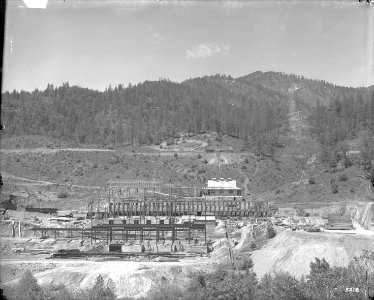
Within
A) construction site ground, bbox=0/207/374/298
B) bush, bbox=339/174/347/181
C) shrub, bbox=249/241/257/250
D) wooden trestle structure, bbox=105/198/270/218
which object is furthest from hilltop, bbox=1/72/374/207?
construction site ground, bbox=0/207/374/298

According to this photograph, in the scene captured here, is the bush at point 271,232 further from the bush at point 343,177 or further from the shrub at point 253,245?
the bush at point 343,177

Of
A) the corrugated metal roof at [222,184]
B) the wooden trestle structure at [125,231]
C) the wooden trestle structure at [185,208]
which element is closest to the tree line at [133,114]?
the corrugated metal roof at [222,184]

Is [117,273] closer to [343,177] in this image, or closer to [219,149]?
[343,177]

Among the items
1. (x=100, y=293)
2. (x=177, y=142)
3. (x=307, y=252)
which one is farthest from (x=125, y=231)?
(x=177, y=142)

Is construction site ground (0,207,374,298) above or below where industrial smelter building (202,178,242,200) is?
below

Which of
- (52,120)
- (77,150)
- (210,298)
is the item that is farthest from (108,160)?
(210,298)

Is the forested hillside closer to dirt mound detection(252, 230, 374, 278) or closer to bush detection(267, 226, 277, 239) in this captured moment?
bush detection(267, 226, 277, 239)
